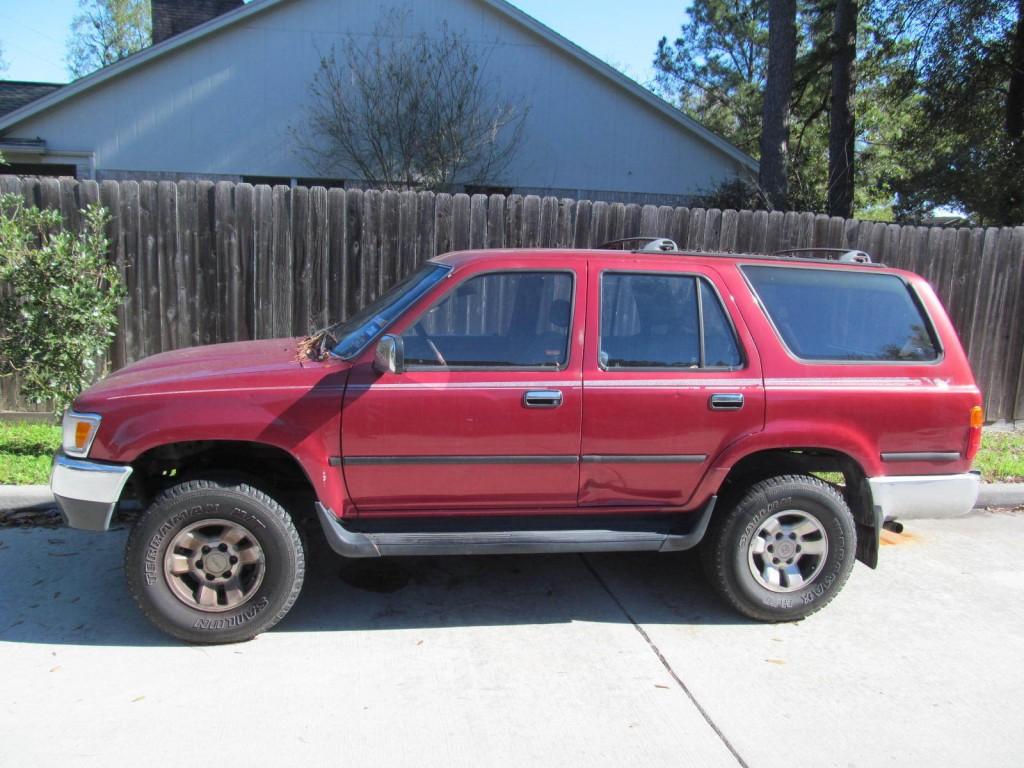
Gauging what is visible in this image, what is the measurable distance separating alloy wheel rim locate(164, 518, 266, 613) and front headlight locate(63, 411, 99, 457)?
0.62 meters

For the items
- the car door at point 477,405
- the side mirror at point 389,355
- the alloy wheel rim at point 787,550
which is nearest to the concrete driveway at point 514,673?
the alloy wheel rim at point 787,550

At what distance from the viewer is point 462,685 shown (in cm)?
352

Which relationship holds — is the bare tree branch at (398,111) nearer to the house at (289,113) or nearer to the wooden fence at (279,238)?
the house at (289,113)

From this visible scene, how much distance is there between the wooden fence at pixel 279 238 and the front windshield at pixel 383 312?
3.11 m

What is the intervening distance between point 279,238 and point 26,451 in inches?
109

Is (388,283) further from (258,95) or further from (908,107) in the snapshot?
(908,107)

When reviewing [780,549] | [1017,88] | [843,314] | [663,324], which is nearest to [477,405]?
[663,324]

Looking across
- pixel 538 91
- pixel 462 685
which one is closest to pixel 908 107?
pixel 538 91

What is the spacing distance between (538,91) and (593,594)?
11.1 meters

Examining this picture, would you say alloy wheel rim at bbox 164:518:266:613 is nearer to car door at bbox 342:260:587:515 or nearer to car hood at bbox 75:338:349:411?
car door at bbox 342:260:587:515

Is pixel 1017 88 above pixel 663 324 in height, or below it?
above

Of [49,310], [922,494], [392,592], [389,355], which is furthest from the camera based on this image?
[49,310]

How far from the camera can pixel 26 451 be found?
6395 mm

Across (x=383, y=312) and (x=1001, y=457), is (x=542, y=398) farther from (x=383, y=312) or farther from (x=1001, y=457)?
(x=1001, y=457)
